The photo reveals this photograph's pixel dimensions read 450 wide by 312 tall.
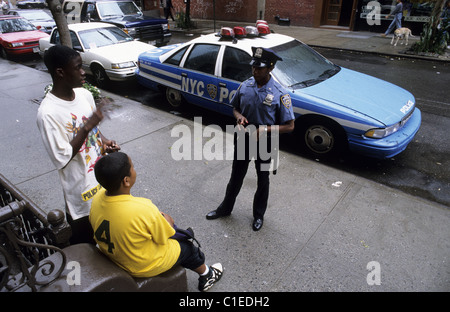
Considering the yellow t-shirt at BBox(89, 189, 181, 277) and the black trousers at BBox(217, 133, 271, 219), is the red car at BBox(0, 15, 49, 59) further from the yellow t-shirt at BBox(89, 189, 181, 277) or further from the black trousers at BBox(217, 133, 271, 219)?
the yellow t-shirt at BBox(89, 189, 181, 277)

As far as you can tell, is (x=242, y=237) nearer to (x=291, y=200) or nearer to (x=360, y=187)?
(x=291, y=200)

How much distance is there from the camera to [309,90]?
183 inches

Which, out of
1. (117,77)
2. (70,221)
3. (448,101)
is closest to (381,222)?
(70,221)

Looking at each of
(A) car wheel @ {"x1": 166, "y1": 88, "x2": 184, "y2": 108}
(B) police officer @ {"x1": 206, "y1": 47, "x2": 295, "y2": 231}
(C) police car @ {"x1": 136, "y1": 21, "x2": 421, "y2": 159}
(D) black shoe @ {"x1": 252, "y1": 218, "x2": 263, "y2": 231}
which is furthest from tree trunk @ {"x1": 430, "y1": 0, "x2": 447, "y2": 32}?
(D) black shoe @ {"x1": 252, "y1": 218, "x2": 263, "y2": 231}

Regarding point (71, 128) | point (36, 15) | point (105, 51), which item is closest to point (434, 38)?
point (105, 51)

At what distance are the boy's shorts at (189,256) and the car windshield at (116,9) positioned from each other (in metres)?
11.9

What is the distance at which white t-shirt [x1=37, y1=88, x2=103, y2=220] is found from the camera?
6.65 ft

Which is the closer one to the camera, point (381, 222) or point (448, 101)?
point (381, 222)

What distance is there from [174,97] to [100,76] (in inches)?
110

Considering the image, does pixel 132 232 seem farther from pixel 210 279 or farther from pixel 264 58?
pixel 264 58

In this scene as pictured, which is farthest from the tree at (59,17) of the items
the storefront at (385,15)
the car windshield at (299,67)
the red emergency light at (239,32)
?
the storefront at (385,15)

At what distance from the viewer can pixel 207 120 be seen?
6191 millimetres

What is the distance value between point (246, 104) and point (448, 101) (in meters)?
6.36

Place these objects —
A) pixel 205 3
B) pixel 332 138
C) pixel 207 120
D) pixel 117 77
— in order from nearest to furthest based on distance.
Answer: pixel 332 138, pixel 207 120, pixel 117 77, pixel 205 3
